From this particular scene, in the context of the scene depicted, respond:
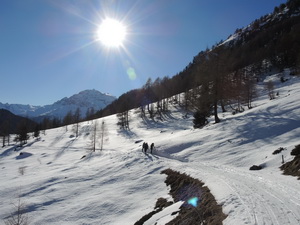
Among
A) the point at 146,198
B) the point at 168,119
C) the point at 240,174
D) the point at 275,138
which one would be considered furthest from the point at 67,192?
the point at 168,119

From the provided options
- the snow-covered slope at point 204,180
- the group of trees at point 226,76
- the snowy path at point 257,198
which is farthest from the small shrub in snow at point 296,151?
the group of trees at point 226,76

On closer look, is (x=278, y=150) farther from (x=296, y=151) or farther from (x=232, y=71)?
(x=232, y=71)

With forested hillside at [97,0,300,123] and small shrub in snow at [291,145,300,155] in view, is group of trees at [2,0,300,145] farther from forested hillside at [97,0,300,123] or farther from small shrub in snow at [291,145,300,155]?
small shrub in snow at [291,145,300,155]

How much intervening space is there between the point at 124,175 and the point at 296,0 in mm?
184451

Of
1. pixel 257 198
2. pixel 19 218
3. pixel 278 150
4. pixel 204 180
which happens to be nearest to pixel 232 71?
pixel 278 150

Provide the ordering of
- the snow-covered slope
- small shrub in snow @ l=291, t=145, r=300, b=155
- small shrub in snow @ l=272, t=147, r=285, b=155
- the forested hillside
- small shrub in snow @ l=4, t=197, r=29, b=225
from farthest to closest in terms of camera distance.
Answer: the forested hillside
small shrub in snow @ l=4, t=197, r=29, b=225
small shrub in snow @ l=272, t=147, r=285, b=155
small shrub in snow @ l=291, t=145, r=300, b=155
the snow-covered slope

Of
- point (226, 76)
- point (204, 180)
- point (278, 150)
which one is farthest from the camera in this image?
point (226, 76)

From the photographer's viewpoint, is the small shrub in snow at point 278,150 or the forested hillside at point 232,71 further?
the forested hillside at point 232,71

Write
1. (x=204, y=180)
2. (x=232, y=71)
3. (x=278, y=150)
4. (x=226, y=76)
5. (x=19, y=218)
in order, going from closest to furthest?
(x=204, y=180) < (x=278, y=150) < (x=19, y=218) < (x=226, y=76) < (x=232, y=71)

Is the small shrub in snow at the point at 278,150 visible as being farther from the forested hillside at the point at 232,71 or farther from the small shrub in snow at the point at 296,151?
the forested hillside at the point at 232,71

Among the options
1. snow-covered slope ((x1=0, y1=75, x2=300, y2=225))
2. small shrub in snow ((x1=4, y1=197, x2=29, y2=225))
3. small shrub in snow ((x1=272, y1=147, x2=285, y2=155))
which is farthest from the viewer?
small shrub in snow ((x1=4, y1=197, x2=29, y2=225))

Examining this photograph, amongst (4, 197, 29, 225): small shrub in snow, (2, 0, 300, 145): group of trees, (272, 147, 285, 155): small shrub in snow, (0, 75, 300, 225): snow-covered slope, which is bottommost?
(4, 197, 29, 225): small shrub in snow

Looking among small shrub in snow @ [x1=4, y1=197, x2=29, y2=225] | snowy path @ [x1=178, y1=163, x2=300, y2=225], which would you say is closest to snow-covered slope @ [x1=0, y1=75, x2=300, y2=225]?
snowy path @ [x1=178, y1=163, x2=300, y2=225]

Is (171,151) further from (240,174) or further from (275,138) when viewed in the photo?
(240,174)
